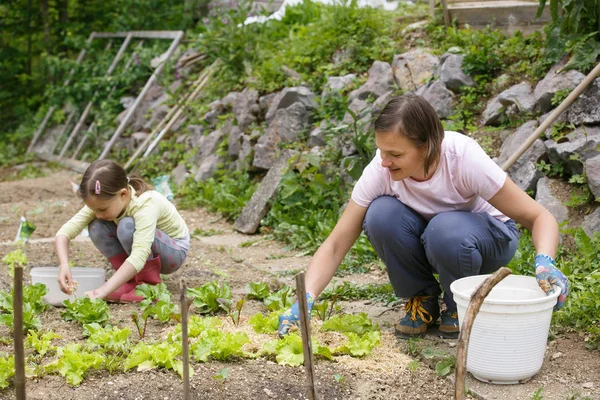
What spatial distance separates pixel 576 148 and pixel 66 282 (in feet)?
9.16

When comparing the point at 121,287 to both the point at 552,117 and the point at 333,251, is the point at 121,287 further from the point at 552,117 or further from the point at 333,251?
the point at 552,117

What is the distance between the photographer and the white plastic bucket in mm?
2383

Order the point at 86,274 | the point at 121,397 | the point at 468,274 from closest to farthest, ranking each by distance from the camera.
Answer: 1. the point at 121,397
2. the point at 468,274
3. the point at 86,274

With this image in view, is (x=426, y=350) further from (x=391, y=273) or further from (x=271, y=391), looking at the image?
(x=271, y=391)

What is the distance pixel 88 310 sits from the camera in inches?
125

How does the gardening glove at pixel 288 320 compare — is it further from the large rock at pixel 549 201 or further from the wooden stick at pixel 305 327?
the large rock at pixel 549 201

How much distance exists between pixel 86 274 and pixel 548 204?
2.56m

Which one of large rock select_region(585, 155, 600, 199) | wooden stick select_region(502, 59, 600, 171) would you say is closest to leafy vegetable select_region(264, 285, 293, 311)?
wooden stick select_region(502, 59, 600, 171)

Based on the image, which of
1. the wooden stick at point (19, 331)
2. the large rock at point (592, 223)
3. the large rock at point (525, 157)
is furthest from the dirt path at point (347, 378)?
the large rock at point (525, 157)

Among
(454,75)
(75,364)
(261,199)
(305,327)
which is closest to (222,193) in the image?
(261,199)

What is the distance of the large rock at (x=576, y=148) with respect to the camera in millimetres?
4121

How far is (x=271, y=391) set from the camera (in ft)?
8.26

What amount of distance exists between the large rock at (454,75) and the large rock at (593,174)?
5.05ft

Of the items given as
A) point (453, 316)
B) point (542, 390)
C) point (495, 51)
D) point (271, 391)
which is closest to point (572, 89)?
point (495, 51)
